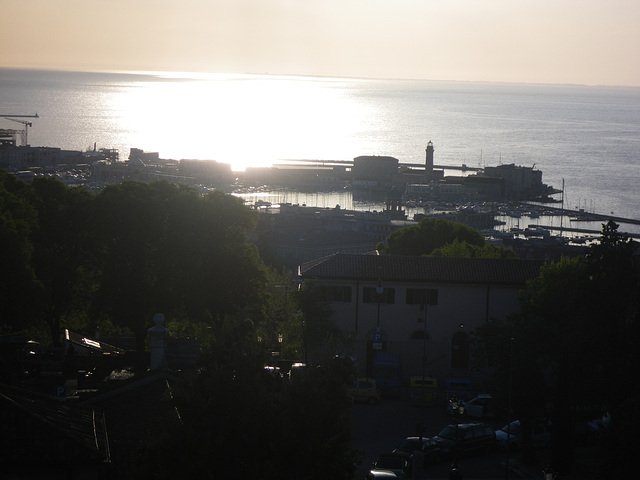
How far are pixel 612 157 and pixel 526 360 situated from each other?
13068 centimetres

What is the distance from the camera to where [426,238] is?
32.2 meters

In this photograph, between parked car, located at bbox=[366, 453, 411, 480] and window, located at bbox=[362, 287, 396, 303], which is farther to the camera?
window, located at bbox=[362, 287, 396, 303]

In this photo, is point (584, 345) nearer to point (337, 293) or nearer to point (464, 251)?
point (337, 293)

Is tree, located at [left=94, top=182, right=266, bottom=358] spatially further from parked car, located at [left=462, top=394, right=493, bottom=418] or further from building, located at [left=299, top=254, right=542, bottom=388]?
parked car, located at [left=462, top=394, right=493, bottom=418]

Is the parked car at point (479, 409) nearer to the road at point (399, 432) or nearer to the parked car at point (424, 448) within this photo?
the road at point (399, 432)

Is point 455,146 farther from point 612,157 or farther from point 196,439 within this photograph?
point 196,439

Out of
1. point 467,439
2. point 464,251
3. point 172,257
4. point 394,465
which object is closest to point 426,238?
point 464,251

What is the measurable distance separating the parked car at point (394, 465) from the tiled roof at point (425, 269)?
7.96m

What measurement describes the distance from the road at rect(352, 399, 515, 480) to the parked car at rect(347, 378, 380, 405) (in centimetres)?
14

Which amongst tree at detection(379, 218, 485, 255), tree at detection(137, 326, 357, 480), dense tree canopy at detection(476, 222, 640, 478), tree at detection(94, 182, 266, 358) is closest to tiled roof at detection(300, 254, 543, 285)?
tree at detection(94, 182, 266, 358)

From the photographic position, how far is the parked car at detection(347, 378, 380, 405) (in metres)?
17.4

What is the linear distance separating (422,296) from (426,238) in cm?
1140

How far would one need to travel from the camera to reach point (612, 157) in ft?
455

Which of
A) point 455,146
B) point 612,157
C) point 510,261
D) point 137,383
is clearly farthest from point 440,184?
point 137,383
